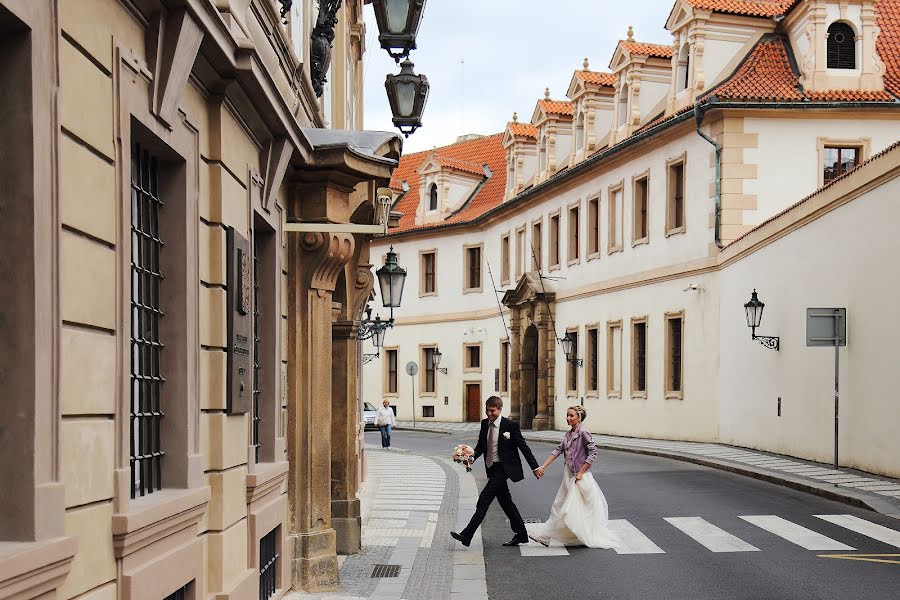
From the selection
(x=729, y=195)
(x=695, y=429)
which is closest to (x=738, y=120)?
(x=729, y=195)

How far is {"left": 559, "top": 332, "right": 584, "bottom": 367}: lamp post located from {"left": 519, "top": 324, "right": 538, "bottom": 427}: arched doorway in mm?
3285

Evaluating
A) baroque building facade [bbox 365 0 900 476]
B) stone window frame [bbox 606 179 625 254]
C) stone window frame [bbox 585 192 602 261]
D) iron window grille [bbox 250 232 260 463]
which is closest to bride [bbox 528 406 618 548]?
iron window grille [bbox 250 232 260 463]

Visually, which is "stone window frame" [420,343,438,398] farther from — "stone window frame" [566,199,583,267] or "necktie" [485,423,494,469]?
"necktie" [485,423,494,469]

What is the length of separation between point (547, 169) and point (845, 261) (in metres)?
24.9

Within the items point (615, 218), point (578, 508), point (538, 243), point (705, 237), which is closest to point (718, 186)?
point (705, 237)

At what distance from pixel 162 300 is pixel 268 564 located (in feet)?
12.1

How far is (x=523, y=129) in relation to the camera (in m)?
50.9

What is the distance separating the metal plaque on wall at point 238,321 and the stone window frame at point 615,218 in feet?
105

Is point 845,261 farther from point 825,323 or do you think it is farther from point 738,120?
point 738,120

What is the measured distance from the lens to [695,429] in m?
33.7

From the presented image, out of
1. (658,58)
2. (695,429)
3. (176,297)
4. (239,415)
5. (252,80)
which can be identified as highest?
(658,58)

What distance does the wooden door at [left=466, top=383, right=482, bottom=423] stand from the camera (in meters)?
54.3

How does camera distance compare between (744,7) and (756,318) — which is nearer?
(756,318)

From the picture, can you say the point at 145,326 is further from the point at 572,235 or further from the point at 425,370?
the point at 425,370
